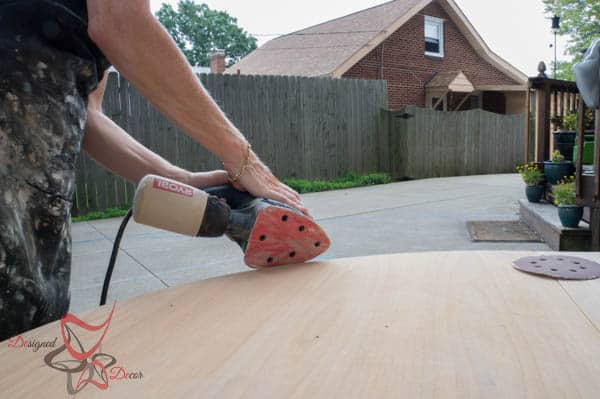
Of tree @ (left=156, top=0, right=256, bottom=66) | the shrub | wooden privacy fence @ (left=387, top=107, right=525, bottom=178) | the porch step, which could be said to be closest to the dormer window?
wooden privacy fence @ (left=387, top=107, right=525, bottom=178)

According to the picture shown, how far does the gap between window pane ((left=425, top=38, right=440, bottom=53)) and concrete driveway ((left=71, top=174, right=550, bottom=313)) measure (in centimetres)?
891

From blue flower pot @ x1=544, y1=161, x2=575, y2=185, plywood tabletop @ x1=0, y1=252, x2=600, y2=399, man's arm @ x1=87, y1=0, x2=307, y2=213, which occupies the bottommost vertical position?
blue flower pot @ x1=544, y1=161, x2=575, y2=185

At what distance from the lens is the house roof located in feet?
45.8

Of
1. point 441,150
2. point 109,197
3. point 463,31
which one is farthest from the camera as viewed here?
point 463,31

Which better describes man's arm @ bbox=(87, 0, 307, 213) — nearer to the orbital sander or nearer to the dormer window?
the orbital sander

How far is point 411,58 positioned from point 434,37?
1.56m

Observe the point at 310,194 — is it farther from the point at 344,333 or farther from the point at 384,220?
the point at 344,333

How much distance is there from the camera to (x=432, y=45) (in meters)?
16.2

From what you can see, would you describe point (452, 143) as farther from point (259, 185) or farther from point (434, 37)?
point (259, 185)

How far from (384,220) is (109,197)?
158 inches

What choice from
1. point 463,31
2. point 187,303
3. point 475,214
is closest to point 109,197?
point 475,214

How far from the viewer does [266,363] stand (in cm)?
67

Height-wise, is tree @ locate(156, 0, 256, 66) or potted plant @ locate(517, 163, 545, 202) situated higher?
tree @ locate(156, 0, 256, 66)

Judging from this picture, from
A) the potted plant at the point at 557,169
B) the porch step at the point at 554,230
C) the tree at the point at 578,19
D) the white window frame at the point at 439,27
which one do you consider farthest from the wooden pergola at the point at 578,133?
the tree at the point at 578,19
